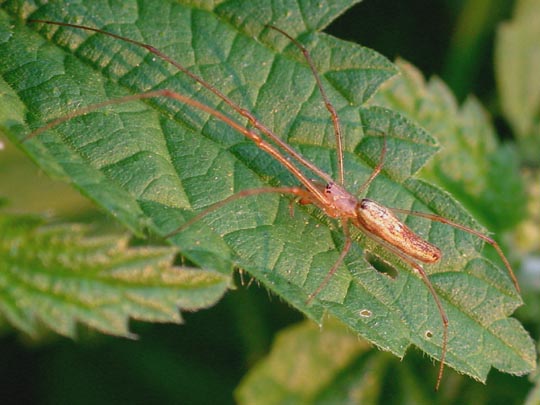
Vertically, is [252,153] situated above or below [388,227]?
above

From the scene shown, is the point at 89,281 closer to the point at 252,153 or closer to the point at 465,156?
the point at 252,153

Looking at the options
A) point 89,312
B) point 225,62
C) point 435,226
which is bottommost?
point 89,312

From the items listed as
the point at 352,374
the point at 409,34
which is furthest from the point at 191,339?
the point at 409,34

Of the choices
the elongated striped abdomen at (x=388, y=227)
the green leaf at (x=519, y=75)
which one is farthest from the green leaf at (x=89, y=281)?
the green leaf at (x=519, y=75)

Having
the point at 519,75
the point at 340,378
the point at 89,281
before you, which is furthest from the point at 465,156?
the point at 89,281

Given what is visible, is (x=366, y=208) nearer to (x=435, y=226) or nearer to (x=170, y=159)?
(x=435, y=226)

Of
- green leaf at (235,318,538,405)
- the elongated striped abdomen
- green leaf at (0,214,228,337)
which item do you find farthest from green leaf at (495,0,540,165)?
green leaf at (0,214,228,337)
